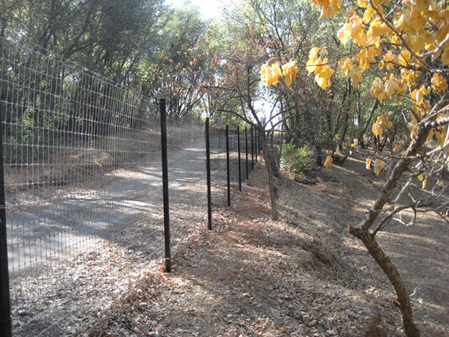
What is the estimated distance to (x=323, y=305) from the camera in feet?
15.5

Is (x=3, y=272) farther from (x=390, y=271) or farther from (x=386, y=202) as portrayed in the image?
(x=390, y=271)

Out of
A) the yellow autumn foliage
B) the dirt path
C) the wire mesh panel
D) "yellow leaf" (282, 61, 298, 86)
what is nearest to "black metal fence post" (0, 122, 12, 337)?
the wire mesh panel

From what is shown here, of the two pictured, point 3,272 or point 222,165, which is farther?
point 222,165

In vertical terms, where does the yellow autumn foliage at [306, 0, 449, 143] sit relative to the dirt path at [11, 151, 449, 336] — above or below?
above

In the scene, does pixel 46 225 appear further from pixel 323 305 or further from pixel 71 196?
pixel 323 305

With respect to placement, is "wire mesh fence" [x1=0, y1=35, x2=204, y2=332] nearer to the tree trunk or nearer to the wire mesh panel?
the wire mesh panel

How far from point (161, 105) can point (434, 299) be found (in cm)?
541

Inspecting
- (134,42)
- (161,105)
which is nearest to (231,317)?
(161,105)

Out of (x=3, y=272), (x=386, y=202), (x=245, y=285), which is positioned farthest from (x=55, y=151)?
(x=386, y=202)

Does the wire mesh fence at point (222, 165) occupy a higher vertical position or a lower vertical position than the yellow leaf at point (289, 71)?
lower

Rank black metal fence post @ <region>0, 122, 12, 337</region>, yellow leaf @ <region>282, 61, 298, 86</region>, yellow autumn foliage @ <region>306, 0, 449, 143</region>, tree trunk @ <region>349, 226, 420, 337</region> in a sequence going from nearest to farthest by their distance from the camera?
black metal fence post @ <region>0, 122, 12, 337</region>
yellow autumn foliage @ <region>306, 0, 449, 143</region>
yellow leaf @ <region>282, 61, 298, 86</region>
tree trunk @ <region>349, 226, 420, 337</region>

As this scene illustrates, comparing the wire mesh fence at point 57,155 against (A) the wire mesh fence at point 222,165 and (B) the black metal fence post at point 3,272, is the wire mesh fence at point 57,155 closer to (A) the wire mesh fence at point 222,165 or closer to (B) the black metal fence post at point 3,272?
(B) the black metal fence post at point 3,272

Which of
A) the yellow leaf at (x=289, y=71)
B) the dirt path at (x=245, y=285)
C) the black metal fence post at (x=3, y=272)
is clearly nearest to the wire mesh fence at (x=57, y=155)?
the black metal fence post at (x=3, y=272)

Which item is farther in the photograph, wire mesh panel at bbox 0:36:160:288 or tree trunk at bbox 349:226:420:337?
tree trunk at bbox 349:226:420:337
